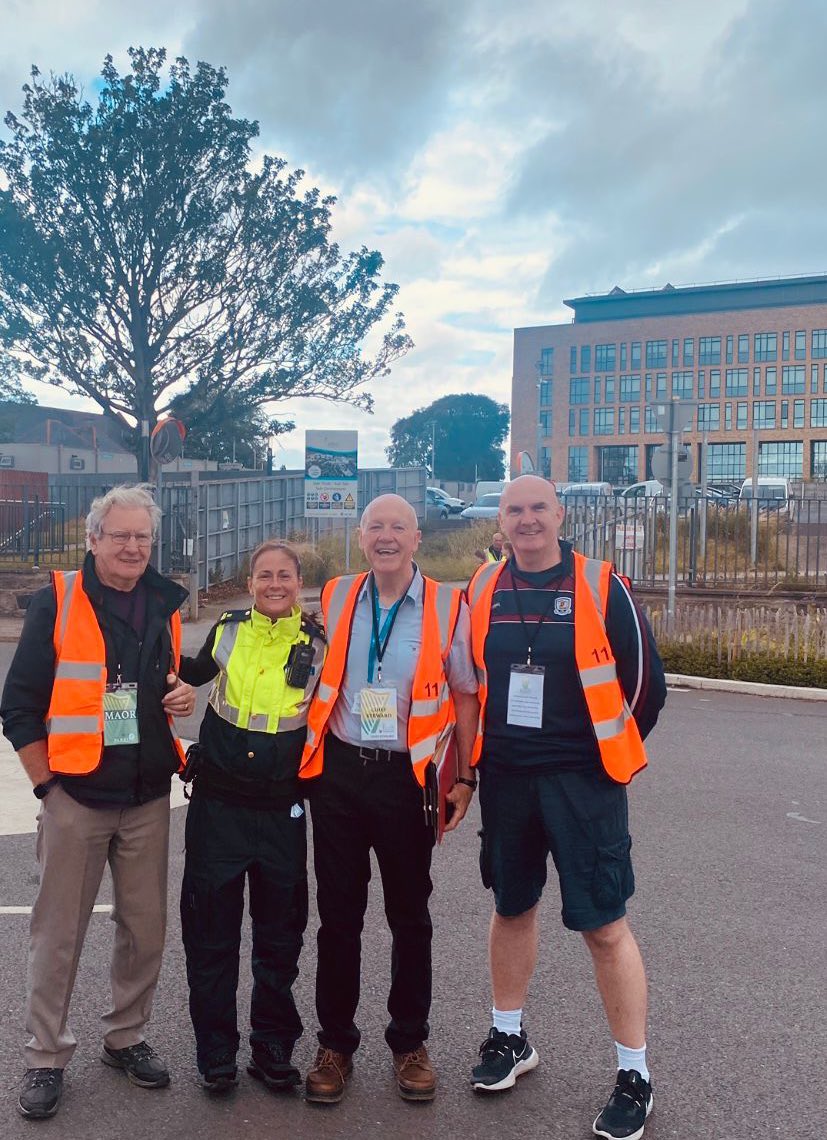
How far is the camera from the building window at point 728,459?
301ft

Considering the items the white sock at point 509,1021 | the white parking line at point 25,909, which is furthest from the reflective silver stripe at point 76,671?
the white parking line at point 25,909

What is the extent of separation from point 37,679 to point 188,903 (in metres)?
0.88

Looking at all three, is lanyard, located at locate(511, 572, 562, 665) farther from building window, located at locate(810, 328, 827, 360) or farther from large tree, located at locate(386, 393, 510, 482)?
large tree, located at locate(386, 393, 510, 482)

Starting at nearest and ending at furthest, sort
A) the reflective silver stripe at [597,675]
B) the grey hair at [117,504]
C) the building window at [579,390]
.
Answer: the reflective silver stripe at [597,675]
the grey hair at [117,504]
the building window at [579,390]

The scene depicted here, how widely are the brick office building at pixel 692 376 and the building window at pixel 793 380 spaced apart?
0.25ft

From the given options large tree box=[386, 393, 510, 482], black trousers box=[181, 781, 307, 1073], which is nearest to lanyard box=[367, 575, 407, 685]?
black trousers box=[181, 781, 307, 1073]

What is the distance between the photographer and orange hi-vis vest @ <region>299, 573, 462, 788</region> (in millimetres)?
3656

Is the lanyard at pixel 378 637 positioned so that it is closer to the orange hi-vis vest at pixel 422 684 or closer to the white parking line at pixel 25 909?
the orange hi-vis vest at pixel 422 684

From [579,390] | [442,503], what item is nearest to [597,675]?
[442,503]

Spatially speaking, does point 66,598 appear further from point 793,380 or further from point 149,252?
point 793,380

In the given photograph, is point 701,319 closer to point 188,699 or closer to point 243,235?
point 243,235

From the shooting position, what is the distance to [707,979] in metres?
4.50

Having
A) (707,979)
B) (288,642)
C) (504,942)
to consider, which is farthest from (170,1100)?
(707,979)

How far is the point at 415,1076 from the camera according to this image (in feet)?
11.9
